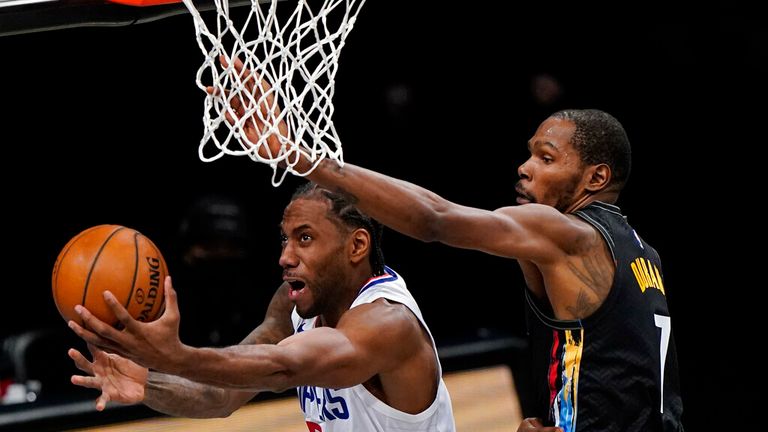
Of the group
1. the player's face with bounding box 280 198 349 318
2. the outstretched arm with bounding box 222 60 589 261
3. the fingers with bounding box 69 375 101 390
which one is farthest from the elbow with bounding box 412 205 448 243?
the fingers with bounding box 69 375 101 390

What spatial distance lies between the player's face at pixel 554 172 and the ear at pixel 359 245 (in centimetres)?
48

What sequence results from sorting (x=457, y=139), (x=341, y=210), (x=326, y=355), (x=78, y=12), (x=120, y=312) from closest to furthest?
(x=120, y=312) < (x=326, y=355) < (x=78, y=12) < (x=341, y=210) < (x=457, y=139)

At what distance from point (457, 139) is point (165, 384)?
136 inches

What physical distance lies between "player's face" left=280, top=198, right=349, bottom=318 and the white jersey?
0.35ft

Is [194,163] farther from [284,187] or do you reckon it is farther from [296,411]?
→ [296,411]

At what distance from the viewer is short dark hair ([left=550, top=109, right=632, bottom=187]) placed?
3.38m

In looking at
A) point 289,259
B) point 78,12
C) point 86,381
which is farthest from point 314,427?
point 78,12

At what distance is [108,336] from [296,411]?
8.14 feet

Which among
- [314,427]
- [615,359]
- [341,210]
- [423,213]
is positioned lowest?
[314,427]

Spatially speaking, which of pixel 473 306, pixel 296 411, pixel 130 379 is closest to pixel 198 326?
pixel 296 411

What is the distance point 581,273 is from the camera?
10.4 ft

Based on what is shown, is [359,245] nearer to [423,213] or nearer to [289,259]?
[289,259]

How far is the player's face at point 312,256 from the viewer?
3.39m

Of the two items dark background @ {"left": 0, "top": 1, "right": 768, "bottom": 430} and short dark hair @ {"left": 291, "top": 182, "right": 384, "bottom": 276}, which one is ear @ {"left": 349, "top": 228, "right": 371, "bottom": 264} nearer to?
short dark hair @ {"left": 291, "top": 182, "right": 384, "bottom": 276}
